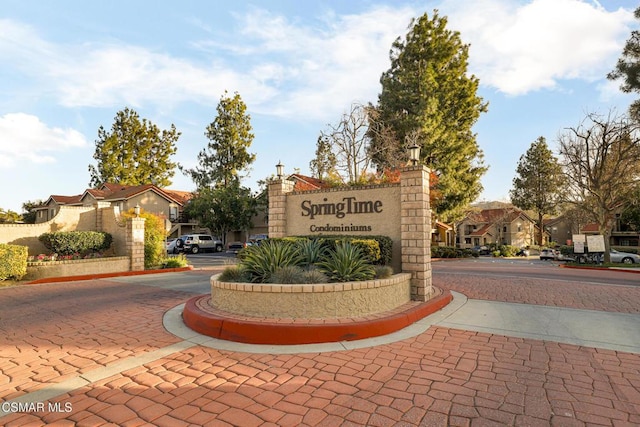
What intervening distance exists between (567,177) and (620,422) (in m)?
23.7

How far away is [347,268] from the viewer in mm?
6074

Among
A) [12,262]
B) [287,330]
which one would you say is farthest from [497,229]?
[12,262]

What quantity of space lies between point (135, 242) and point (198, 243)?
58.8 ft

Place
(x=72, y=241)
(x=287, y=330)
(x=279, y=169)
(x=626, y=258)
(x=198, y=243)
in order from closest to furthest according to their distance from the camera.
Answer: (x=287, y=330) < (x=279, y=169) < (x=72, y=241) < (x=626, y=258) < (x=198, y=243)

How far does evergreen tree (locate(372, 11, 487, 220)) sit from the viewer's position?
24.2 meters

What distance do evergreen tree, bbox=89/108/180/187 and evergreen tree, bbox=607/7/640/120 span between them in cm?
4383

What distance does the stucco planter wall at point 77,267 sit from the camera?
11.0 metres

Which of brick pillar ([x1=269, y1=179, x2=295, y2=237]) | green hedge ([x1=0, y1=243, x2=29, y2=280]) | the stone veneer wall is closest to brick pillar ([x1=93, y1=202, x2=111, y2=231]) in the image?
the stone veneer wall

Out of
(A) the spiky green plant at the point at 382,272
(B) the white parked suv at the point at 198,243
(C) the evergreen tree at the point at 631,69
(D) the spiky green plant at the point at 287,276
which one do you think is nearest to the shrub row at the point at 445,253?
(C) the evergreen tree at the point at 631,69

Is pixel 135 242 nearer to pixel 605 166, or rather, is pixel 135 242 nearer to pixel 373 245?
pixel 373 245

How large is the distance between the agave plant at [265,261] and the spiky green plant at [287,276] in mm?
240

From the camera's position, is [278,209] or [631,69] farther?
[631,69]

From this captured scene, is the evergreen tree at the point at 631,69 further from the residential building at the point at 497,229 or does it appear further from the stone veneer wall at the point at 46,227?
the residential building at the point at 497,229

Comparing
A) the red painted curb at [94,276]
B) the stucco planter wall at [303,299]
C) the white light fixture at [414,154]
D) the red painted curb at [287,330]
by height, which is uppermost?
the white light fixture at [414,154]
